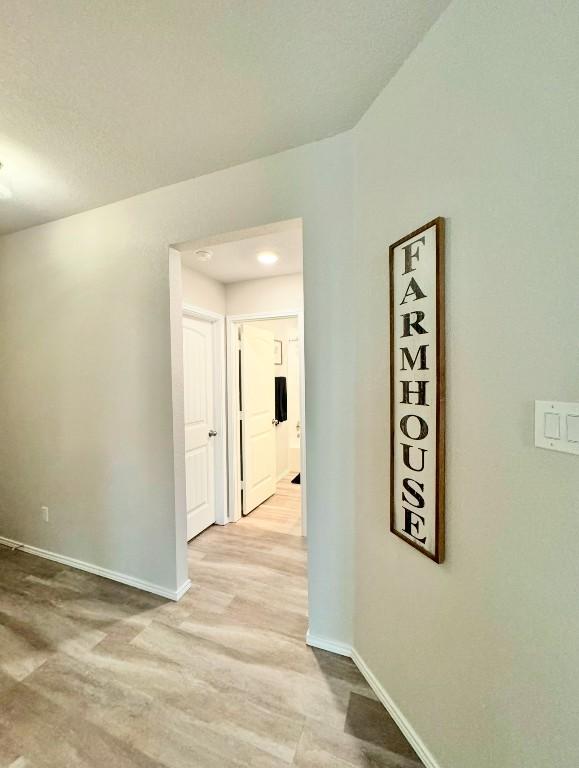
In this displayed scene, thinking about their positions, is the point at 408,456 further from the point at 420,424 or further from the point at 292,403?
the point at 292,403

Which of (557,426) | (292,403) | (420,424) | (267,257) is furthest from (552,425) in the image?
(292,403)

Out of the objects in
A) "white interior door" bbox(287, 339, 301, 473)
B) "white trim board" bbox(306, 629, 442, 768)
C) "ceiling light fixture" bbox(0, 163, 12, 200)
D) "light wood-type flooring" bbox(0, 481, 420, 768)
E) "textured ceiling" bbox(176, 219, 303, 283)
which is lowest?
"light wood-type flooring" bbox(0, 481, 420, 768)

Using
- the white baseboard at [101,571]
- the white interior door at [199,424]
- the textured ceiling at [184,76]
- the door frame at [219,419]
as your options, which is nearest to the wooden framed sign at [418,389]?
the textured ceiling at [184,76]

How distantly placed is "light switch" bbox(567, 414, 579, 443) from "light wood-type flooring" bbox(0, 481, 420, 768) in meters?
1.34

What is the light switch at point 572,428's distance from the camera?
0.69m

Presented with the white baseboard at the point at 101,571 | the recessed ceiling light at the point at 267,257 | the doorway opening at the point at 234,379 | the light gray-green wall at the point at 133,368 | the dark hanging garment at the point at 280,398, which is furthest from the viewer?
the dark hanging garment at the point at 280,398

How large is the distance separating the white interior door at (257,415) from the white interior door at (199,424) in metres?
0.36

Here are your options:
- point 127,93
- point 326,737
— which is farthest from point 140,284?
point 326,737

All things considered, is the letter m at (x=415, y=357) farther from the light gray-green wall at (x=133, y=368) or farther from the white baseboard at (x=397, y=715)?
the white baseboard at (x=397, y=715)

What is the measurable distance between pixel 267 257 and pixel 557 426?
2285mm

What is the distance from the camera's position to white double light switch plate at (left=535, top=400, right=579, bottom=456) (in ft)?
2.27

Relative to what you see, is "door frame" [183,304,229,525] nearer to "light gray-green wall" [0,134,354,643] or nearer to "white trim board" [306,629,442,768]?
"light gray-green wall" [0,134,354,643]

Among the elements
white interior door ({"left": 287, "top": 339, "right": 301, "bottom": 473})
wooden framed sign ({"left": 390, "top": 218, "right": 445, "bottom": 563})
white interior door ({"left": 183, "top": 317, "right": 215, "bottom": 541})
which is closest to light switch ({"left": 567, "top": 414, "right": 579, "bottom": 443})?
wooden framed sign ({"left": 390, "top": 218, "right": 445, "bottom": 563})

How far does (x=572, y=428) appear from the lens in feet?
2.27
